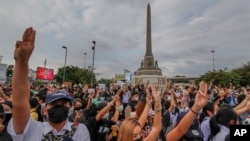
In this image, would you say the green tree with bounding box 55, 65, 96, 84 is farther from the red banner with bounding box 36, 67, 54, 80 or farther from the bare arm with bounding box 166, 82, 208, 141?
the bare arm with bounding box 166, 82, 208, 141

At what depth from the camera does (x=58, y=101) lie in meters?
2.48

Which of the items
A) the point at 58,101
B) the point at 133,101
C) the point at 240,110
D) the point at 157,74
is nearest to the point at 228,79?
the point at 157,74

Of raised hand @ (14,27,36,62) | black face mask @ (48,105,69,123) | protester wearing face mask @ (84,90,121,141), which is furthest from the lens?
protester wearing face mask @ (84,90,121,141)

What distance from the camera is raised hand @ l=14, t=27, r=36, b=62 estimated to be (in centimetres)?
176

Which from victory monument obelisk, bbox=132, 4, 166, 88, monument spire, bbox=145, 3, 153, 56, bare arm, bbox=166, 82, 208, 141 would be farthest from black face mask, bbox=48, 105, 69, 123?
monument spire, bbox=145, 3, 153, 56

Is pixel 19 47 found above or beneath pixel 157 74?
beneath

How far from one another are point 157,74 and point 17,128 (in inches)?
1634

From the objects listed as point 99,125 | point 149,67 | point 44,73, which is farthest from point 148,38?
point 99,125

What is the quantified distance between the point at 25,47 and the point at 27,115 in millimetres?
571

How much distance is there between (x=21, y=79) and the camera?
72.2 inches

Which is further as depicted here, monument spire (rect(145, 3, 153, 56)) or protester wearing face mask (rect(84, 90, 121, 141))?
monument spire (rect(145, 3, 153, 56))

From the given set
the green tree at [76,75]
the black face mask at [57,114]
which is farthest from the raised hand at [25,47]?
the green tree at [76,75]

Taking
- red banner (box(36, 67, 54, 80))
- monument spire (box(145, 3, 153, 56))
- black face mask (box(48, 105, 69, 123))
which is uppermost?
Answer: monument spire (box(145, 3, 153, 56))

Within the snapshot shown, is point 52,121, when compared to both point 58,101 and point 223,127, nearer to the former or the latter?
point 58,101
